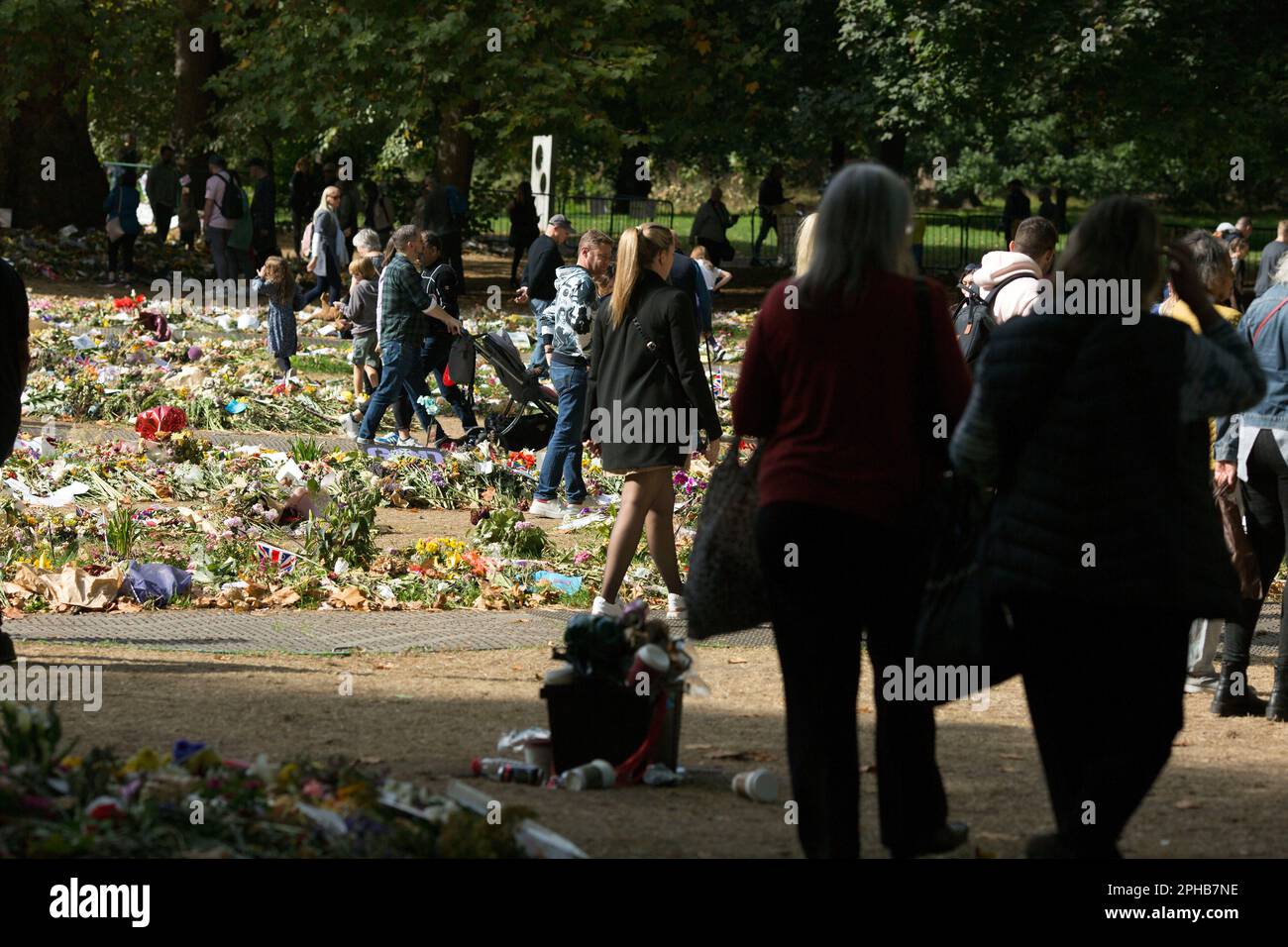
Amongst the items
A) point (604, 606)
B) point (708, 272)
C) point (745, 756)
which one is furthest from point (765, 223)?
point (745, 756)

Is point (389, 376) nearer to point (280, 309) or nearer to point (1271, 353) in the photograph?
point (280, 309)

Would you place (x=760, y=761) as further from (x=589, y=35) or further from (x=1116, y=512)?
(x=589, y=35)

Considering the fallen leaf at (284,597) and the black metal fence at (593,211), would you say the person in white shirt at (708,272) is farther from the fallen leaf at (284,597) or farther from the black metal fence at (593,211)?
the black metal fence at (593,211)

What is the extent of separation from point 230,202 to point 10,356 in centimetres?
2004

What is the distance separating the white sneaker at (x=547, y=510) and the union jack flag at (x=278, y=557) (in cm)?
220

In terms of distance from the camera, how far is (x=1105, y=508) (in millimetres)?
4418

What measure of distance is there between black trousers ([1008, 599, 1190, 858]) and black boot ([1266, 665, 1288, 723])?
3.19 metres

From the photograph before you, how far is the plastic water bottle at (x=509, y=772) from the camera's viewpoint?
5.84 metres

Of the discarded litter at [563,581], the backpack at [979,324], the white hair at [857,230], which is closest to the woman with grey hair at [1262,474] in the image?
the backpack at [979,324]

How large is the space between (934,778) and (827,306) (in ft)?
4.28

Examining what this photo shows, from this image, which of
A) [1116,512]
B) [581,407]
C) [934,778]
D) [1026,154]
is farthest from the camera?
[1026,154]

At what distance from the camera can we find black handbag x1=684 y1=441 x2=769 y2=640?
505 cm

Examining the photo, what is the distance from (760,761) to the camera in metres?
6.47
